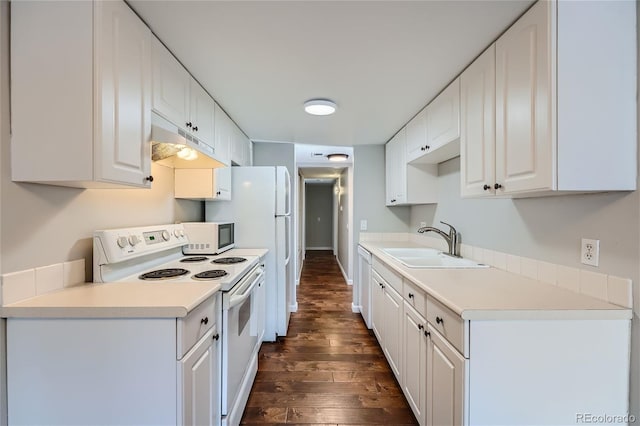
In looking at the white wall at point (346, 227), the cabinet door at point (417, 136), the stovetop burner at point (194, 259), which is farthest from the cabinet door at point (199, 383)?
the white wall at point (346, 227)

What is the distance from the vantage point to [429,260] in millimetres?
2379

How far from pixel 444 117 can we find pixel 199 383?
2120 millimetres

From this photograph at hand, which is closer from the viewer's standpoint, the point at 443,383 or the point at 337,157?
the point at 443,383

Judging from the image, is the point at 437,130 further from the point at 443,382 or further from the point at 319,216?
the point at 319,216

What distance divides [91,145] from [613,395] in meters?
2.21

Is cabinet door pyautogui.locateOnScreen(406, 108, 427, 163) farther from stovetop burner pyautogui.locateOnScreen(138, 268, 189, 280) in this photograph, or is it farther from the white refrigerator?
stovetop burner pyautogui.locateOnScreen(138, 268, 189, 280)

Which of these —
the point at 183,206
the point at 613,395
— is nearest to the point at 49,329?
the point at 183,206

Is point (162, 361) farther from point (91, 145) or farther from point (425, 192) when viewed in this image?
point (425, 192)

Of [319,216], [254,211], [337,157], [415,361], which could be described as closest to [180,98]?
[254,211]

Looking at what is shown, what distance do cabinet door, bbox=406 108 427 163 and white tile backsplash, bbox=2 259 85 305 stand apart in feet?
7.83

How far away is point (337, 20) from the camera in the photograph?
1323 mm

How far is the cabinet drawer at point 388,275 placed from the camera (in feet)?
6.52

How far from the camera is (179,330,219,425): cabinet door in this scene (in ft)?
3.67

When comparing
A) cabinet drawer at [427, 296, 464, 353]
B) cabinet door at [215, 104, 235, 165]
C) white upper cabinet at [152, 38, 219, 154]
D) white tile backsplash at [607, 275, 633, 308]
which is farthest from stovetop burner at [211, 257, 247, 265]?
white tile backsplash at [607, 275, 633, 308]
